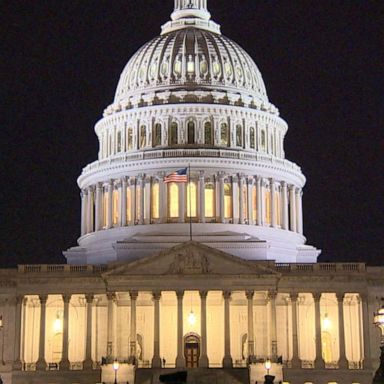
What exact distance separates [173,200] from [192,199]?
2021 millimetres

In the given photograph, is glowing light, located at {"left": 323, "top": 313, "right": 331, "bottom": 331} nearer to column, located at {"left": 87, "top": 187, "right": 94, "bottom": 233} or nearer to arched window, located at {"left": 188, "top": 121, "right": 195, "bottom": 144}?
arched window, located at {"left": 188, "top": 121, "right": 195, "bottom": 144}

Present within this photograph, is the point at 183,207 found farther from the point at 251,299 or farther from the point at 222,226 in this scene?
the point at 251,299

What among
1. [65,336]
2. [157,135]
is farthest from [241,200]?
[65,336]

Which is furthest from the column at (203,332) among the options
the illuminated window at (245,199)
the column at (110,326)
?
the illuminated window at (245,199)

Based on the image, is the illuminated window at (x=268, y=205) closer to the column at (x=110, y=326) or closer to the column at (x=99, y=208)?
the column at (x=99, y=208)

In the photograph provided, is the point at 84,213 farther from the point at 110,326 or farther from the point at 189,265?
the point at 189,265

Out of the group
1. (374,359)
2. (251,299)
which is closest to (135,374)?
(251,299)

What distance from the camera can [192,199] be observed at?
10650cm

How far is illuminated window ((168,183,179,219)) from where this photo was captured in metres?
106

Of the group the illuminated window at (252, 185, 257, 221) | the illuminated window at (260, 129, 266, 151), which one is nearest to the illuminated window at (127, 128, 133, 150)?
the illuminated window at (260, 129, 266, 151)

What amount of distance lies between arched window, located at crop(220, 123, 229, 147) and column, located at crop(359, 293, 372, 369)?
24708 millimetres

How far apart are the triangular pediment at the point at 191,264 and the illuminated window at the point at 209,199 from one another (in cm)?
1555

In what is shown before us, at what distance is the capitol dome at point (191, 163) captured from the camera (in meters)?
Result: 105

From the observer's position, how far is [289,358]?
93.9m
